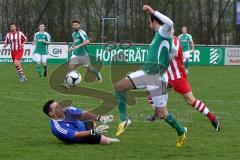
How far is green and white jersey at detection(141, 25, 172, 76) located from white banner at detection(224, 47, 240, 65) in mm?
28167

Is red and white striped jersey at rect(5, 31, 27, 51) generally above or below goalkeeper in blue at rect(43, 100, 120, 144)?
above

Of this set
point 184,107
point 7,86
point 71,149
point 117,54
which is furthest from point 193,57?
point 71,149

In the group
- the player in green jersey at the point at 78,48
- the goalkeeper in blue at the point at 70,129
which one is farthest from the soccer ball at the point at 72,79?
the goalkeeper in blue at the point at 70,129

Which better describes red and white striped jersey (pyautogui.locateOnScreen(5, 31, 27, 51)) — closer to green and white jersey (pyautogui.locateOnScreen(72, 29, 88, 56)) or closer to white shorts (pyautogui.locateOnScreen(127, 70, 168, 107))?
green and white jersey (pyautogui.locateOnScreen(72, 29, 88, 56))

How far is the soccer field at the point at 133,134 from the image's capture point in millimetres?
9156

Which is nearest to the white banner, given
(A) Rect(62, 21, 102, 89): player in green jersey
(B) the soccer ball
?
(A) Rect(62, 21, 102, 89): player in green jersey

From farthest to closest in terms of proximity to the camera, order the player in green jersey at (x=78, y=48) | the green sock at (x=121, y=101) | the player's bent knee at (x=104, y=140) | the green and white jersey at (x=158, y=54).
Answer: the player in green jersey at (x=78, y=48) → the green sock at (x=121, y=101) → the green and white jersey at (x=158, y=54) → the player's bent knee at (x=104, y=140)

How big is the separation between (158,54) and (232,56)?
2881 cm

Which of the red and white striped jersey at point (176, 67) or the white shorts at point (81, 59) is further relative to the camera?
the white shorts at point (81, 59)

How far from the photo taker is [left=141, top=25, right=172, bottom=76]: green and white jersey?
1029cm

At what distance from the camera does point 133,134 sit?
11117mm

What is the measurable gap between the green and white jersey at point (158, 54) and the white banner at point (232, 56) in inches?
1109

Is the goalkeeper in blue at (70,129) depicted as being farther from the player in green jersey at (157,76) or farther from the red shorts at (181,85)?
the red shorts at (181,85)

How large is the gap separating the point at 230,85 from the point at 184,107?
24.3 ft
